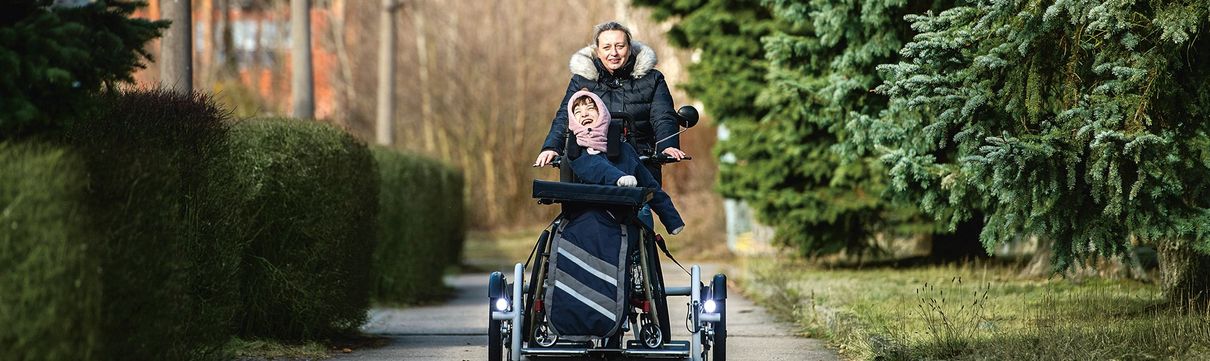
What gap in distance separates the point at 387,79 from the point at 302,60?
8835 millimetres

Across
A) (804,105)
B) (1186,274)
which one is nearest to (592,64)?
(1186,274)

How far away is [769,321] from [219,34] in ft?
A: 148

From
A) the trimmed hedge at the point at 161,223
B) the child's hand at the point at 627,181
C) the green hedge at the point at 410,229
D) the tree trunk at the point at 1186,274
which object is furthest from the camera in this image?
the green hedge at the point at 410,229

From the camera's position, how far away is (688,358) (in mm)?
8039

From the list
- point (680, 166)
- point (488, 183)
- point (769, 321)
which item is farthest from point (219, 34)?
point (769, 321)

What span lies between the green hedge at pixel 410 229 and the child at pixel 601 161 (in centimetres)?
609

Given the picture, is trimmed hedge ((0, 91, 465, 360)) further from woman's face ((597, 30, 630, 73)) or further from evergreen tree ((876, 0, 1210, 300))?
evergreen tree ((876, 0, 1210, 300))

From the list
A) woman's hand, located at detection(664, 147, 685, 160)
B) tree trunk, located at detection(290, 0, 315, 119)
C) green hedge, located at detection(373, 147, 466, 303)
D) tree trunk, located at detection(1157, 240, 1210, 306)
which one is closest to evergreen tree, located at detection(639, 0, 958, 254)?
tree trunk, located at detection(1157, 240, 1210, 306)

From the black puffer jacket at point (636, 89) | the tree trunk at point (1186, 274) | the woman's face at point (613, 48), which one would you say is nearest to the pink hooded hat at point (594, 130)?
the black puffer jacket at point (636, 89)

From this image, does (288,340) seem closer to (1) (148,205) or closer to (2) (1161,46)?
(1) (148,205)

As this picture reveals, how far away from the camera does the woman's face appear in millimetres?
8867

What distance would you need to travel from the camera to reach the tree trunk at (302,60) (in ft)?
59.9

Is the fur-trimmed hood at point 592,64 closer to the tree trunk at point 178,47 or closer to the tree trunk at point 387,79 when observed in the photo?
the tree trunk at point 178,47

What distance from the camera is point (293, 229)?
10.3 m
